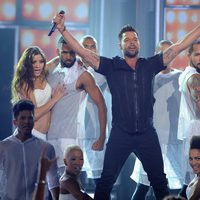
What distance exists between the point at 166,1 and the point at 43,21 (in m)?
1.57

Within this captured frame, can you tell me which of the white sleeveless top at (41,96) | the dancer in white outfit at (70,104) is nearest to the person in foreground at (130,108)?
the dancer in white outfit at (70,104)

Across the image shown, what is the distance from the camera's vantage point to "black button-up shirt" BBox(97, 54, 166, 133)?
577cm

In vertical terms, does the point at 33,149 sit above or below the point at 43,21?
below

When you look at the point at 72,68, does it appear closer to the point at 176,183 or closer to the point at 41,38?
the point at 176,183

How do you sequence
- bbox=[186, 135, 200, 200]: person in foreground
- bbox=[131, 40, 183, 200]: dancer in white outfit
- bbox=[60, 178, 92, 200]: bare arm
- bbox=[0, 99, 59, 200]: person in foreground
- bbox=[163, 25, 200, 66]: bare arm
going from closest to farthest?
bbox=[0, 99, 59, 200]: person in foreground → bbox=[186, 135, 200, 200]: person in foreground → bbox=[60, 178, 92, 200]: bare arm → bbox=[163, 25, 200, 66]: bare arm → bbox=[131, 40, 183, 200]: dancer in white outfit

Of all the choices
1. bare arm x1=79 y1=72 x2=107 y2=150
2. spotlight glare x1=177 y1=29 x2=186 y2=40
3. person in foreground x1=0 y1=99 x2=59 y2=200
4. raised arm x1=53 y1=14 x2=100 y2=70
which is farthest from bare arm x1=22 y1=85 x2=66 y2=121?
spotlight glare x1=177 y1=29 x2=186 y2=40

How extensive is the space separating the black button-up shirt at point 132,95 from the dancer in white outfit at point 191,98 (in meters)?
0.38

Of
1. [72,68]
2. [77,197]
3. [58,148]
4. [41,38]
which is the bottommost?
[77,197]

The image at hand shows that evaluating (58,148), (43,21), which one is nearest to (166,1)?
(43,21)

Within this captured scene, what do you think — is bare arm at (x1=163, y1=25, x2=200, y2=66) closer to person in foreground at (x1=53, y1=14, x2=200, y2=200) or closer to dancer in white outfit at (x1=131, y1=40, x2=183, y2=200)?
person in foreground at (x1=53, y1=14, x2=200, y2=200)

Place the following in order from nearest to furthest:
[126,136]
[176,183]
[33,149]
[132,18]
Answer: [33,149]
[126,136]
[176,183]
[132,18]

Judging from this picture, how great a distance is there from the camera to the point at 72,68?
6.05m

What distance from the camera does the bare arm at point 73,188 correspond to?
5.47m

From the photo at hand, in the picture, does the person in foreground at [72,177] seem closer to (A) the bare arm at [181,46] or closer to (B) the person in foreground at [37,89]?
(B) the person in foreground at [37,89]
